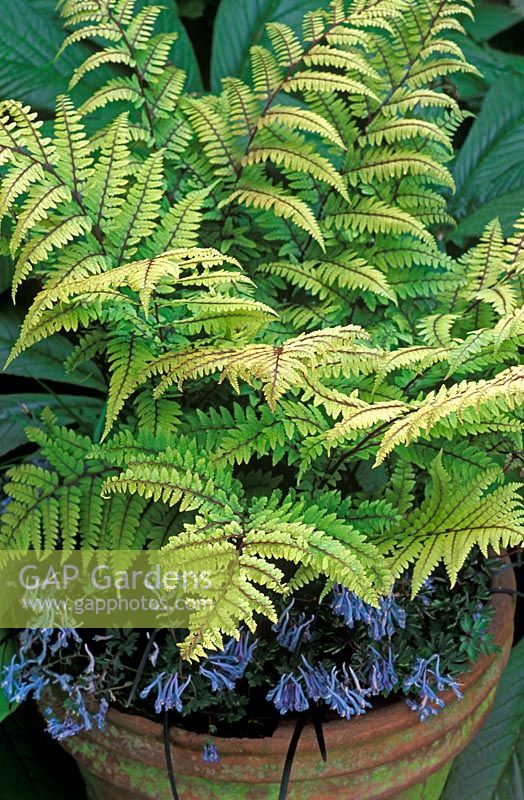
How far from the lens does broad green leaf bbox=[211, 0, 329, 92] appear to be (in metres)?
1.41

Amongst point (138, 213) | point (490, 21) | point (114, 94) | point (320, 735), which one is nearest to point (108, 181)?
point (138, 213)

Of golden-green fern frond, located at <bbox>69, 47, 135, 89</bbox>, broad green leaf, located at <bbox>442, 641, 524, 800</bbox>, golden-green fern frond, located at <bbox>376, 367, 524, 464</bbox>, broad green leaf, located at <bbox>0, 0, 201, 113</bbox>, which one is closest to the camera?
golden-green fern frond, located at <bbox>376, 367, 524, 464</bbox>

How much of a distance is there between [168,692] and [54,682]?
0.49 feet

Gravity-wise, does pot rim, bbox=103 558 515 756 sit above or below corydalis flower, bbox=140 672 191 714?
below

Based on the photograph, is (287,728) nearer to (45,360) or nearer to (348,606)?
(348,606)

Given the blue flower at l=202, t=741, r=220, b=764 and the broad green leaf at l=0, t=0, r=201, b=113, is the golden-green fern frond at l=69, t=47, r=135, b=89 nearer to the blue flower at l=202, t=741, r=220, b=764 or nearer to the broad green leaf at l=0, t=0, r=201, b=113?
the broad green leaf at l=0, t=0, r=201, b=113

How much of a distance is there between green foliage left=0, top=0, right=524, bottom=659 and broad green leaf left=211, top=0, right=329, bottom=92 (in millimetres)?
304

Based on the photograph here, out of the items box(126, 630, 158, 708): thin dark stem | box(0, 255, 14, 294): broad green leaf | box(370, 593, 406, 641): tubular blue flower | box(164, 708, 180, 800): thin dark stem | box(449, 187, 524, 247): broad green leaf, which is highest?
box(449, 187, 524, 247): broad green leaf

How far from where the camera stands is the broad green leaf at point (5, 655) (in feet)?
3.35

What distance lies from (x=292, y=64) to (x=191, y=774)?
0.83 m

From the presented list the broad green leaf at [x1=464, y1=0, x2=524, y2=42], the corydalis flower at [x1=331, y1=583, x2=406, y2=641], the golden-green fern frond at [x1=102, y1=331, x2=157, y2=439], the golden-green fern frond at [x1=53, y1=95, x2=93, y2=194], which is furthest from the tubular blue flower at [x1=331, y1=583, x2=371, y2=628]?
the broad green leaf at [x1=464, y1=0, x2=524, y2=42]

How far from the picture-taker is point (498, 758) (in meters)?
1.24

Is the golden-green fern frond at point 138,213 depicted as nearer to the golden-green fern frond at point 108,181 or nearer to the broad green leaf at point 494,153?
the golden-green fern frond at point 108,181

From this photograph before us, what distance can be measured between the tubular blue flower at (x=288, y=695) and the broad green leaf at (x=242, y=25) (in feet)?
3.10
